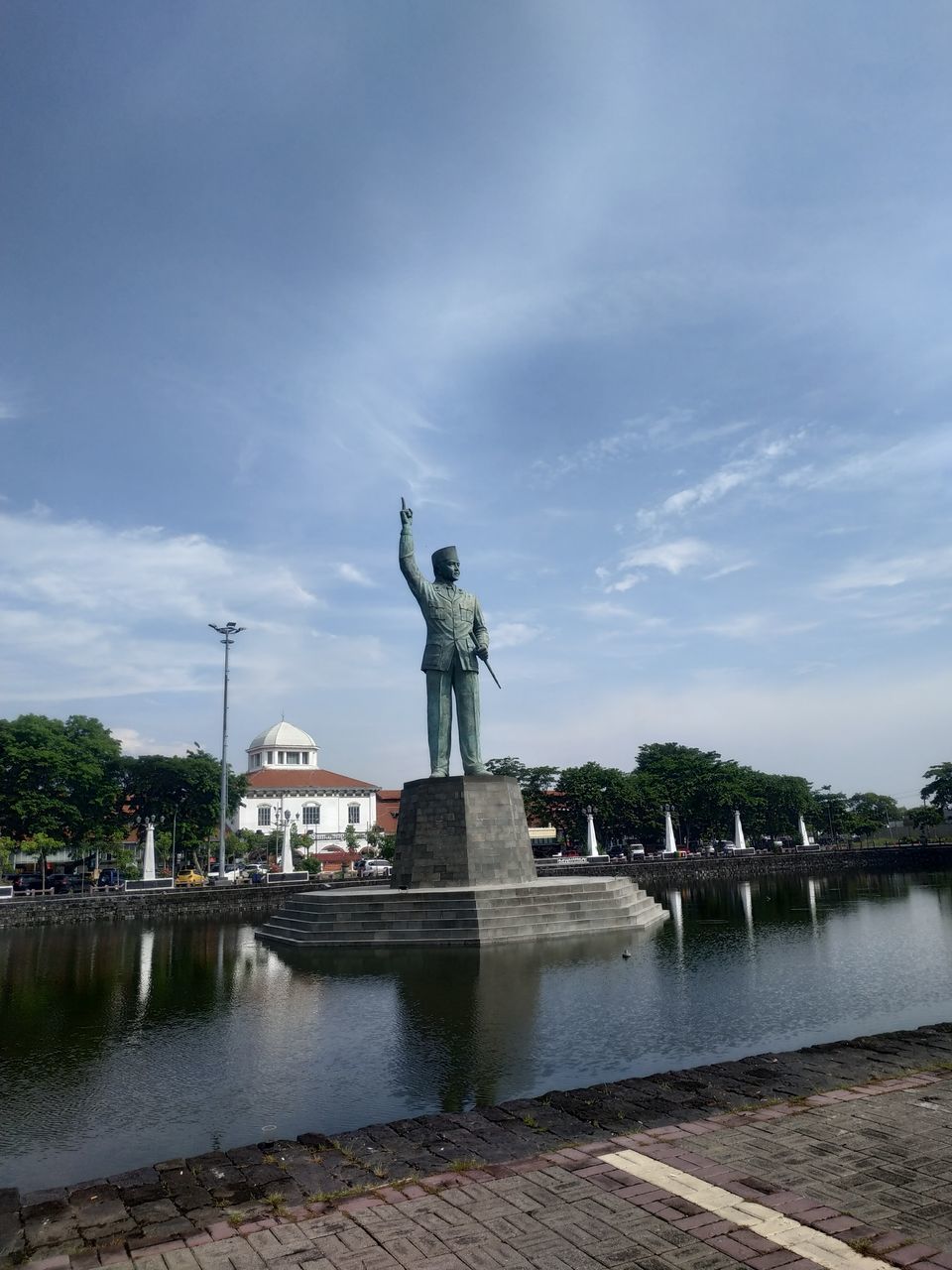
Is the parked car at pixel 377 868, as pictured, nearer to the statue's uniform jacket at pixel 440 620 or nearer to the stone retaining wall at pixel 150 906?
the stone retaining wall at pixel 150 906

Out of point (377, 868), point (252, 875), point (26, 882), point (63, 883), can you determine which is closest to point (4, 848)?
point (63, 883)

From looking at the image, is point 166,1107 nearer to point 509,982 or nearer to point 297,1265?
point 297,1265

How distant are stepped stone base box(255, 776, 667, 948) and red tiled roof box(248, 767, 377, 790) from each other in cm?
5064

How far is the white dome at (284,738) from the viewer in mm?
83375

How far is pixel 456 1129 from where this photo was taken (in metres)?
7.62

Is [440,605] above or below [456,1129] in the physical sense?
above

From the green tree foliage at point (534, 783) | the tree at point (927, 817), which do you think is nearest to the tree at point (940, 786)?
the tree at point (927, 817)

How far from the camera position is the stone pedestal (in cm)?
2544

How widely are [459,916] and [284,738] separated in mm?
64469

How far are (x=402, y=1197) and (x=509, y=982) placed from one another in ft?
33.6

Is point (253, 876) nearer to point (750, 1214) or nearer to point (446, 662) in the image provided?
point (446, 662)

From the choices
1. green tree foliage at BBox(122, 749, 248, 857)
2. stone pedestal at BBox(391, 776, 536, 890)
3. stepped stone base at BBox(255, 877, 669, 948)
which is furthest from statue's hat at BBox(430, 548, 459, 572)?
green tree foliage at BBox(122, 749, 248, 857)

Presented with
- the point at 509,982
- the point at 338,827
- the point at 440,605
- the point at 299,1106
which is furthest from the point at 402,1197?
the point at 338,827

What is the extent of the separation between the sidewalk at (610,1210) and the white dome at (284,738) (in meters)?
78.2
